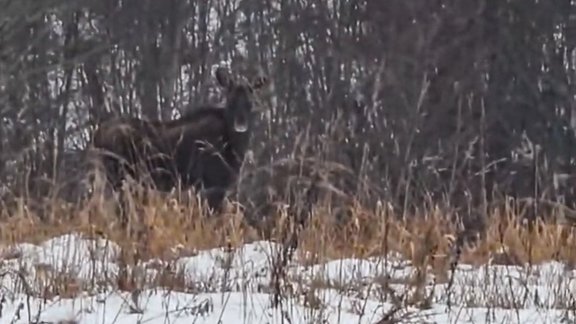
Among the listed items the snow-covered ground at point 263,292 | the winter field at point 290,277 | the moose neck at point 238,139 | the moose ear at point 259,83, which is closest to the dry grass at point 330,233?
the winter field at point 290,277

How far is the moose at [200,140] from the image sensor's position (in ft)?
40.2

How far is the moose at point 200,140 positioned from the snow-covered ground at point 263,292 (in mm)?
5580

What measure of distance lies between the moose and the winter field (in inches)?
184

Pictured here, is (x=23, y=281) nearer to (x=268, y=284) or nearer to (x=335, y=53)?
(x=268, y=284)

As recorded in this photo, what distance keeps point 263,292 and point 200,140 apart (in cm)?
760

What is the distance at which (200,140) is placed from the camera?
1318 centimetres

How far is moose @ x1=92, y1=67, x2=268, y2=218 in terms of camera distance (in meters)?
12.3

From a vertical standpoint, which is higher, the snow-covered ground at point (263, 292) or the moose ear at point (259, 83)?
the moose ear at point (259, 83)

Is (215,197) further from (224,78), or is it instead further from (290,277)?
(290,277)

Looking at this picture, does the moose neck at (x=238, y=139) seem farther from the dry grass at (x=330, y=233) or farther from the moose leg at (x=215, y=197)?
the dry grass at (x=330, y=233)

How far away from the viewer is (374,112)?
1923 cm

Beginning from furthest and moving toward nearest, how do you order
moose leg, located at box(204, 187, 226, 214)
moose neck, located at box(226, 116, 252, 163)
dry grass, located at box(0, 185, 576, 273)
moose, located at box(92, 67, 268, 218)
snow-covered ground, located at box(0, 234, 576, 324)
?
1. moose neck, located at box(226, 116, 252, 163)
2. moose, located at box(92, 67, 268, 218)
3. moose leg, located at box(204, 187, 226, 214)
4. dry grass, located at box(0, 185, 576, 273)
5. snow-covered ground, located at box(0, 234, 576, 324)

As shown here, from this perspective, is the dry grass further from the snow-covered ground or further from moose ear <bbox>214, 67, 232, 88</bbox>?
moose ear <bbox>214, 67, 232, 88</bbox>

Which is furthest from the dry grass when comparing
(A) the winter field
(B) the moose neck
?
(B) the moose neck
